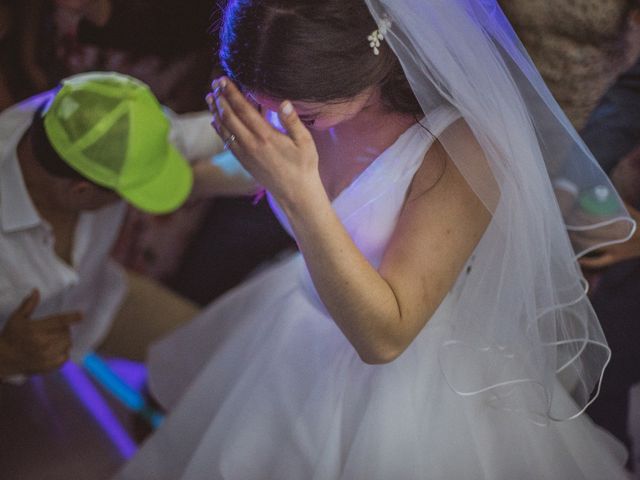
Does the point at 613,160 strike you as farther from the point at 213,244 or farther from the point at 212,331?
the point at 213,244

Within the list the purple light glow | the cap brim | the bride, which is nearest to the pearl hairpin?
the bride

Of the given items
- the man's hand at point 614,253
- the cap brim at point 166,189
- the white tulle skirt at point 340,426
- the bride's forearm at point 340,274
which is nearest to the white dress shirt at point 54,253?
the cap brim at point 166,189

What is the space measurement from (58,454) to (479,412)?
1207 mm

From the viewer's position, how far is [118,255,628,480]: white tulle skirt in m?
1.14

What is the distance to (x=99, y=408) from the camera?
194cm

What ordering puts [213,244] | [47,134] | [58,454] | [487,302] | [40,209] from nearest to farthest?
[487,302] < [47,134] < [40,209] < [58,454] < [213,244]

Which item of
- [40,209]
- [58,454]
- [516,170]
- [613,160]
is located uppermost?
[40,209]

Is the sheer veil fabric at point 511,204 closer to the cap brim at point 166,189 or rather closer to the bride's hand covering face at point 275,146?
the bride's hand covering face at point 275,146

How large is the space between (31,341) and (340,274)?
810mm

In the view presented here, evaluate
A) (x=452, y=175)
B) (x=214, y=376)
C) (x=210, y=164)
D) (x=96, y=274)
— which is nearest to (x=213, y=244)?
(x=96, y=274)

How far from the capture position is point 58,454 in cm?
178

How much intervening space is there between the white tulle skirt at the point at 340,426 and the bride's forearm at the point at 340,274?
25cm

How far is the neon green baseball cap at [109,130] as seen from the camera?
1.29m

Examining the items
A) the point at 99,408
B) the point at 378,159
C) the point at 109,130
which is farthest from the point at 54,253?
the point at 378,159
